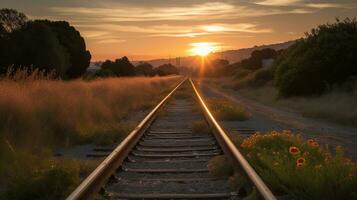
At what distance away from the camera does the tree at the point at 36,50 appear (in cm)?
6450

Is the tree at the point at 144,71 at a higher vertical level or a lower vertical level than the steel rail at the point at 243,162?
lower

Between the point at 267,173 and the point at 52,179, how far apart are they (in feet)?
8.35

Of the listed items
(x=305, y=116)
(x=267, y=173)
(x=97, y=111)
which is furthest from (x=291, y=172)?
(x=305, y=116)

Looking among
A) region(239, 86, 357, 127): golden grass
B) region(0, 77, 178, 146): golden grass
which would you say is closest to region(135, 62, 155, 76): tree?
region(239, 86, 357, 127): golden grass

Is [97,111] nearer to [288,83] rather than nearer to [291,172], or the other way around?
[291,172]

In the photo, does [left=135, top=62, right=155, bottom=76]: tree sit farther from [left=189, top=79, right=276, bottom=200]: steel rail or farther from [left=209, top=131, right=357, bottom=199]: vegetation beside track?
[left=209, top=131, right=357, bottom=199]: vegetation beside track

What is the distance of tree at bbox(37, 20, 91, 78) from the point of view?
81.8 meters

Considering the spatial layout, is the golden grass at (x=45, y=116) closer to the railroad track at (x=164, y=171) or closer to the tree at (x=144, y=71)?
the railroad track at (x=164, y=171)

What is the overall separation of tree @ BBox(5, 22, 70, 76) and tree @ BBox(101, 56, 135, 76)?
27956 millimetres

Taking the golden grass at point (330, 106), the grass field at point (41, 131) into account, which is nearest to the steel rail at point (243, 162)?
the grass field at point (41, 131)

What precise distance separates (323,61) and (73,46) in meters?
59.8

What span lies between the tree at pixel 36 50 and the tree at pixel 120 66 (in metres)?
28.0

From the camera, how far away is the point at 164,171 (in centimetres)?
772

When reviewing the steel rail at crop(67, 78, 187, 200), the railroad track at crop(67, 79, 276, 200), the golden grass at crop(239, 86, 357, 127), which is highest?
the steel rail at crop(67, 78, 187, 200)
